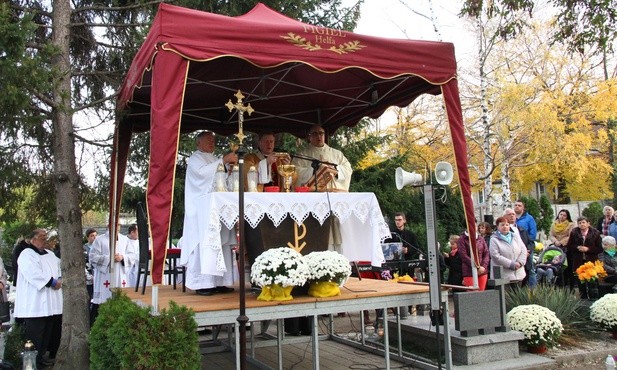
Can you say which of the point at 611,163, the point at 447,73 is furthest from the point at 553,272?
the point at 611,163

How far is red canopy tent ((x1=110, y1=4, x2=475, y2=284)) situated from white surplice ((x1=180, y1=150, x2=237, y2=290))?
0.63 m

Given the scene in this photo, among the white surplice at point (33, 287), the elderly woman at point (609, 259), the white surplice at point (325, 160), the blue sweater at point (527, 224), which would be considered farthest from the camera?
the blue sweater at point (527, 224)

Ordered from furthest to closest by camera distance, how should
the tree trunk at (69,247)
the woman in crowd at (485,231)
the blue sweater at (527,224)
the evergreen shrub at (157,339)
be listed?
the blue sweater at (527,224)
the woman in crowd at (485,231)
the tree trunk at (69,247)
the evergreen shrub at (157,339)

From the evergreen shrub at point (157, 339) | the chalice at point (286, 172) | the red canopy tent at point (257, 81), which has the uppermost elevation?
the red canopy tent at point (257, 81)

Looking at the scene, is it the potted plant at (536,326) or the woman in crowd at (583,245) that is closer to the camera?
the potted plant at (536,326)

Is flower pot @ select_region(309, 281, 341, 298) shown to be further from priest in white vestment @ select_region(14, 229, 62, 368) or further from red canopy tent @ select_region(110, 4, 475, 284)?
priest in white vestment @ select_region(14, 229, 62, 368)

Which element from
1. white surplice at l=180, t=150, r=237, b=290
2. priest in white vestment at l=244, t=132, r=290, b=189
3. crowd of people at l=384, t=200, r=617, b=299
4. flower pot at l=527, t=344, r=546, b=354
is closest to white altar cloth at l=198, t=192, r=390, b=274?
white surplice at l=180, t=150, r=237, b=290

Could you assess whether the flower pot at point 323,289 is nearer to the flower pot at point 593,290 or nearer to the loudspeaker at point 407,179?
the loudspeaker at point 407,179

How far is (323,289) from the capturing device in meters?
5.84

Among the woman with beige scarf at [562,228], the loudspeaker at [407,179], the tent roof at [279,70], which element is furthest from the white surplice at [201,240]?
the woman with beige scarf at [562,228]

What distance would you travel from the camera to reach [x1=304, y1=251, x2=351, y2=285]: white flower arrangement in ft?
18.6

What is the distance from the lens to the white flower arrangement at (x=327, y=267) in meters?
5.67

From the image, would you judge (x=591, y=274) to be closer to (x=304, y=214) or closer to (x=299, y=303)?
(x=304, y=214)

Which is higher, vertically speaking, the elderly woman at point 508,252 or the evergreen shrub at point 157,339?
the elderly woman at point 508,252
